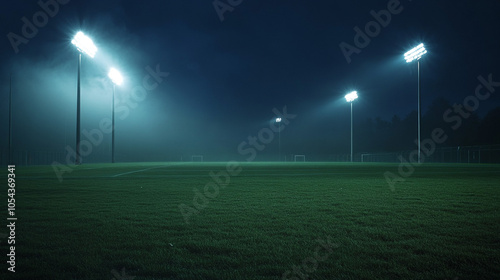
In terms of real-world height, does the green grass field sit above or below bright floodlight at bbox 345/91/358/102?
below

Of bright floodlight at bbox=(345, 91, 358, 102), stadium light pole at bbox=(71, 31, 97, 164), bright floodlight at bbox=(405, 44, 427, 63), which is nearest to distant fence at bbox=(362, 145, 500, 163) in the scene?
bright floodlight at bbox=(345, 91, 358, 102)

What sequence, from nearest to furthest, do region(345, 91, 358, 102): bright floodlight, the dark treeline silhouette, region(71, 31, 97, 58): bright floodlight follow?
region(71, 31, 97, 58): bright floodlight
region(345, 91, 358, 102): bright floodlight
the dark treeline silhouette

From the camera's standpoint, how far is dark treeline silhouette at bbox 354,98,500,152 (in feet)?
165

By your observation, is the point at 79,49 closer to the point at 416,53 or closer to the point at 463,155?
the point at 416,53

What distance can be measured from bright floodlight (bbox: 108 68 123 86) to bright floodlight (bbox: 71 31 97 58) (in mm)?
5179

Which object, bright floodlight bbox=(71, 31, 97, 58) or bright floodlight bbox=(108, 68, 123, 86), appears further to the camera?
bright floodlight bbox=(108, 68, 123, 86)

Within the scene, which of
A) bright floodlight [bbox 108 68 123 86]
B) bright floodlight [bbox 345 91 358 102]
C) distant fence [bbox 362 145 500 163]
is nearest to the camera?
bright floodlight [bbox 108 68 123 86]

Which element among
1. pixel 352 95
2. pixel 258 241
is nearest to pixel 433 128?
pixel 352 95

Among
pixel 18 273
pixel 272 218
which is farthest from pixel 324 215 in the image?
pixel 18 273

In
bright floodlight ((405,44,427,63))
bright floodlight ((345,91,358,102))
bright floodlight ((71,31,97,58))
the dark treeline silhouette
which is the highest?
bright floodlight ((405,44,427,63))

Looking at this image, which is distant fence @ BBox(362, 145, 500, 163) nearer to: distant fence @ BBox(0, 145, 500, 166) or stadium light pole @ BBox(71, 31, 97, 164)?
distant fence @ BBox(0, 145, 500, 166)

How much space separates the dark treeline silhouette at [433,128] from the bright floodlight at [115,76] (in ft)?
162

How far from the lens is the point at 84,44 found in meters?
23.6

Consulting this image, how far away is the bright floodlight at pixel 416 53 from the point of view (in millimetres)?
27133
